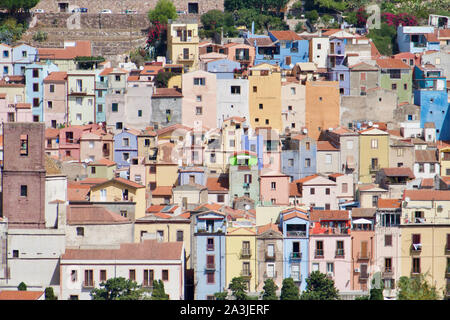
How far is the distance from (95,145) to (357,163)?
12429 millimetres

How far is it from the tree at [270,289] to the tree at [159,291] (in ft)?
12.3

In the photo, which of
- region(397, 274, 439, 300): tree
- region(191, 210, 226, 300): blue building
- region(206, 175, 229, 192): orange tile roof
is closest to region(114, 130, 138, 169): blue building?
region(206, 175, 229, 192): orange tile roof

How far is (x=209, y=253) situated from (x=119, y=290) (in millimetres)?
4712

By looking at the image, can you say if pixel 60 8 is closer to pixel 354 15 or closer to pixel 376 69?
pixel 354 15

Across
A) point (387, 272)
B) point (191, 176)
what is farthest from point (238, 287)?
point (191, 176)

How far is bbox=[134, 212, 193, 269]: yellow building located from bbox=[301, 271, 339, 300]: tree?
5157 millimetres

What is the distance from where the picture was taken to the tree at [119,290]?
45.6 m

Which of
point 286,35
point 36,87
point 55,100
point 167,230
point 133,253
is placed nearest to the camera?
point 133,253

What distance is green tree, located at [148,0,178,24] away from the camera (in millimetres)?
74812

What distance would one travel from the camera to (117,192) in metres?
52.8

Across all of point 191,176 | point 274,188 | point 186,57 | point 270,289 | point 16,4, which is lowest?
point 270,289

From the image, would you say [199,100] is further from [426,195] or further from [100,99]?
[426,195]

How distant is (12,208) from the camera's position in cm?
4906
